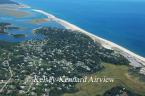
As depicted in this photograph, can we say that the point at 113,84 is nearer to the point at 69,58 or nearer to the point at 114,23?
the point at 69,58

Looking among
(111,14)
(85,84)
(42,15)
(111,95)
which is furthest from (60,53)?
(111,14)

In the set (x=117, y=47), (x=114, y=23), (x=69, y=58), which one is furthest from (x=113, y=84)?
(x=114, y=23)

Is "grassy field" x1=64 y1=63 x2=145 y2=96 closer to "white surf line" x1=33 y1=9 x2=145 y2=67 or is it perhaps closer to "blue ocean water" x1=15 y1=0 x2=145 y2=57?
"white surf line" x1=33 y1=9 x2=145 y2=67

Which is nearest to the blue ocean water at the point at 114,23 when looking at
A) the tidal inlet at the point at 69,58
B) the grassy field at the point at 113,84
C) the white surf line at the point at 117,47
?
the tidal inlet at the point at 69,58

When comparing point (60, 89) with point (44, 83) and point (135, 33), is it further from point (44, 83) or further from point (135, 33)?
point (135, 33)

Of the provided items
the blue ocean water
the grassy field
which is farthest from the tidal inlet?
the blue ocean water

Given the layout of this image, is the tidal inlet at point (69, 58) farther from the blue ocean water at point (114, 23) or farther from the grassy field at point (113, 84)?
the blue ocean water at point (114, 23)

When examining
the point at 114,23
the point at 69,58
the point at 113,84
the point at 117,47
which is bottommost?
the point at 113,84

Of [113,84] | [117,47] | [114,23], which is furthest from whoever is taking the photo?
[114,23]

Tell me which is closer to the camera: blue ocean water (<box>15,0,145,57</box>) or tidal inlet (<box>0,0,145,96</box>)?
tidal inlet (<box>0,0,145,96</box>)
